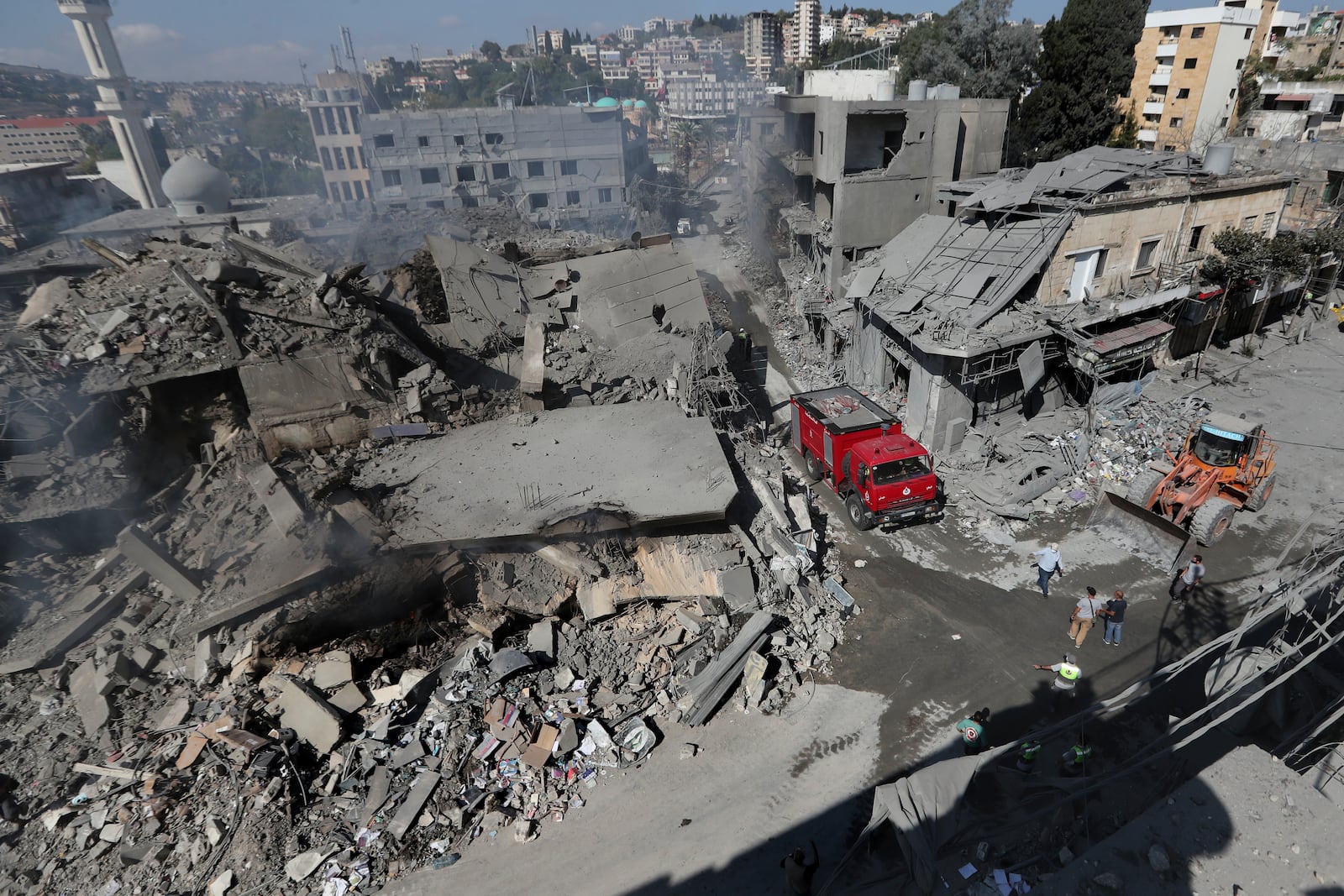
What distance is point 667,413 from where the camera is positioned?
1339 cm

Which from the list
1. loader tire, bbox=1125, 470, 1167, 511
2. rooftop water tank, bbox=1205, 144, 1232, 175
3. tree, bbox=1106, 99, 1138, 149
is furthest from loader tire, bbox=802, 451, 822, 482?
tree, bbox=1106, 99, 1138, 149

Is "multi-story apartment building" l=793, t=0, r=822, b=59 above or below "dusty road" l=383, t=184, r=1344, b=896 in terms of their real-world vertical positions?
above

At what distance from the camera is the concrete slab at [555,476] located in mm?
10375

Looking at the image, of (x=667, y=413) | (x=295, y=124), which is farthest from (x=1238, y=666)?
(x=295, y=124)

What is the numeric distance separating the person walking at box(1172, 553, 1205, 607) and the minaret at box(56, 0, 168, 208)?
54761 mm

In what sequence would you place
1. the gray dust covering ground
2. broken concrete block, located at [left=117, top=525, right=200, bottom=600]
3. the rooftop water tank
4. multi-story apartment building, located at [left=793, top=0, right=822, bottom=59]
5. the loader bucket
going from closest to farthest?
the gray dust covering ground → broken concrete block, located at [left=117, top=525, right=200, bottom=600] → the loader bucket → the rooftop water tank → multi-story apartment building, located at [left=793, top=0, right=822, bottom=59]

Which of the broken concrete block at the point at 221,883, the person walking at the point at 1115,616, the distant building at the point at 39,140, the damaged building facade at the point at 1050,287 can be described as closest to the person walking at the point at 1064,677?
the person walking at the point at 1115,616

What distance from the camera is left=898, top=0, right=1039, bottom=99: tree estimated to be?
1186 inches

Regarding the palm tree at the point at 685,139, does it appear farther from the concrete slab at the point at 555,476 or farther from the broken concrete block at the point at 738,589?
the broken concrete block at the point at 738,589

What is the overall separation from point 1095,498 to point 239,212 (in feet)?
122

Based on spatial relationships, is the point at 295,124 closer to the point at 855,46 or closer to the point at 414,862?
the point at 855,46

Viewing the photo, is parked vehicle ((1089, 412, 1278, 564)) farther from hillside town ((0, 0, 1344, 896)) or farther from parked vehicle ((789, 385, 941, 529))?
parked vehicle ((789, 385, 941, 529))

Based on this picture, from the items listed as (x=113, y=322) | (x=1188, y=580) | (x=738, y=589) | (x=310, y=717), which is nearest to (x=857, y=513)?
(x=738, y=589)

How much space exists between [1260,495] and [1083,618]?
21.8 feet
